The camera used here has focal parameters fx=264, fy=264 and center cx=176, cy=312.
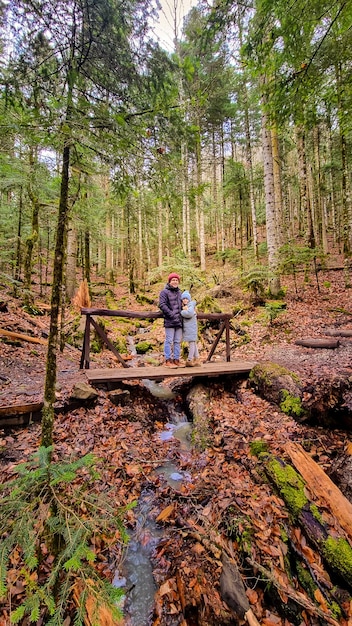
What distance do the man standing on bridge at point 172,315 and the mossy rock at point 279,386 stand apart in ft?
6.55

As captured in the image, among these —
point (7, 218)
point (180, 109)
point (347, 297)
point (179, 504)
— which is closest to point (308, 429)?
point (179, 504)

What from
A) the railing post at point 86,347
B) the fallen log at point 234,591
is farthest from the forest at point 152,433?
the railing post at point 86,347

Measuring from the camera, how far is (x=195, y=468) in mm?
4168

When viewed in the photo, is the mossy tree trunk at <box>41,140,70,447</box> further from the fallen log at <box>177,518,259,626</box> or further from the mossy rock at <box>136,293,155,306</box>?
the mossy rock at <box>136,293,155,306</box>

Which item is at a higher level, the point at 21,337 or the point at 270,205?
the point at 270,205

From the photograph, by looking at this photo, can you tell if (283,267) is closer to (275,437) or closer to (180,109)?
(275,437)

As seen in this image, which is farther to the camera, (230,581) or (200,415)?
(200,415)

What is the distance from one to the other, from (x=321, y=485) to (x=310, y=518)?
0.42 meters

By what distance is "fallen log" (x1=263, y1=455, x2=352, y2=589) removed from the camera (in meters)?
2.44

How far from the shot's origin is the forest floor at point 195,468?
2434mm

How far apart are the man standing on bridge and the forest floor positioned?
994mm

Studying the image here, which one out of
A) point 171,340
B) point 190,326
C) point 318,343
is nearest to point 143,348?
point 171,340

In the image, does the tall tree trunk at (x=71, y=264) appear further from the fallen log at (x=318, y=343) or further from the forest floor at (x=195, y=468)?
the fallen log at (x=318, y=343)

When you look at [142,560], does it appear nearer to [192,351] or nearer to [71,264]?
[192,351]
